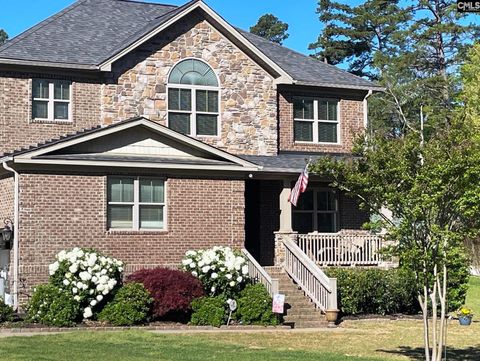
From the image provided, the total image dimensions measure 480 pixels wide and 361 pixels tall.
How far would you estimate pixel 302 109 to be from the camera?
27969 millimetres

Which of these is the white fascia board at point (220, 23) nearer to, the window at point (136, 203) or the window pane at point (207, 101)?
the window pane at point (207, 101)

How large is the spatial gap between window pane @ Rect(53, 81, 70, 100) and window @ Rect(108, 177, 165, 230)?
3886 mm

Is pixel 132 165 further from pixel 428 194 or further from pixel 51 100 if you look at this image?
pixel 428 194

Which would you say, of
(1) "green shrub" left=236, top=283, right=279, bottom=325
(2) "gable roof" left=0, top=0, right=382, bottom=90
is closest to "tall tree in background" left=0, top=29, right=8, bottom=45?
(2) "gable roof" left=0, top=0, right=382, bottom=90

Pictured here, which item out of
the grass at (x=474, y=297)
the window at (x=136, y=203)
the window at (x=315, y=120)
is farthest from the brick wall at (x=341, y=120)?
the grass at (x=474, y=297)

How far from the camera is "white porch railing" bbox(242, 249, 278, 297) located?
21.8 meters

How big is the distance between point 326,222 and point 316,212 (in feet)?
1.62

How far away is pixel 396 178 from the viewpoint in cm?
1408

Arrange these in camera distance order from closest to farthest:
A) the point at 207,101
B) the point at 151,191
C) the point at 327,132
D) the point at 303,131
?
the point at 151,191
the point at 207,101
the point at 303,131
the point at 327,132

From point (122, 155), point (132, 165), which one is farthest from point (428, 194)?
point (122, 155)

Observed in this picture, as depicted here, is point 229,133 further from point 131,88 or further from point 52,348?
point 52,348

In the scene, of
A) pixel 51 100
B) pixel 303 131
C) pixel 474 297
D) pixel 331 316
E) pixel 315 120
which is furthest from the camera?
pixel 474 297

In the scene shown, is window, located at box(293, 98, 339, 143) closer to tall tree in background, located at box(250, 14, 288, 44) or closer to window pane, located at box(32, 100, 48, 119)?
window pane, located at box(32, 100, 48, 119)

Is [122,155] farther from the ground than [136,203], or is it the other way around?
[122,155]
